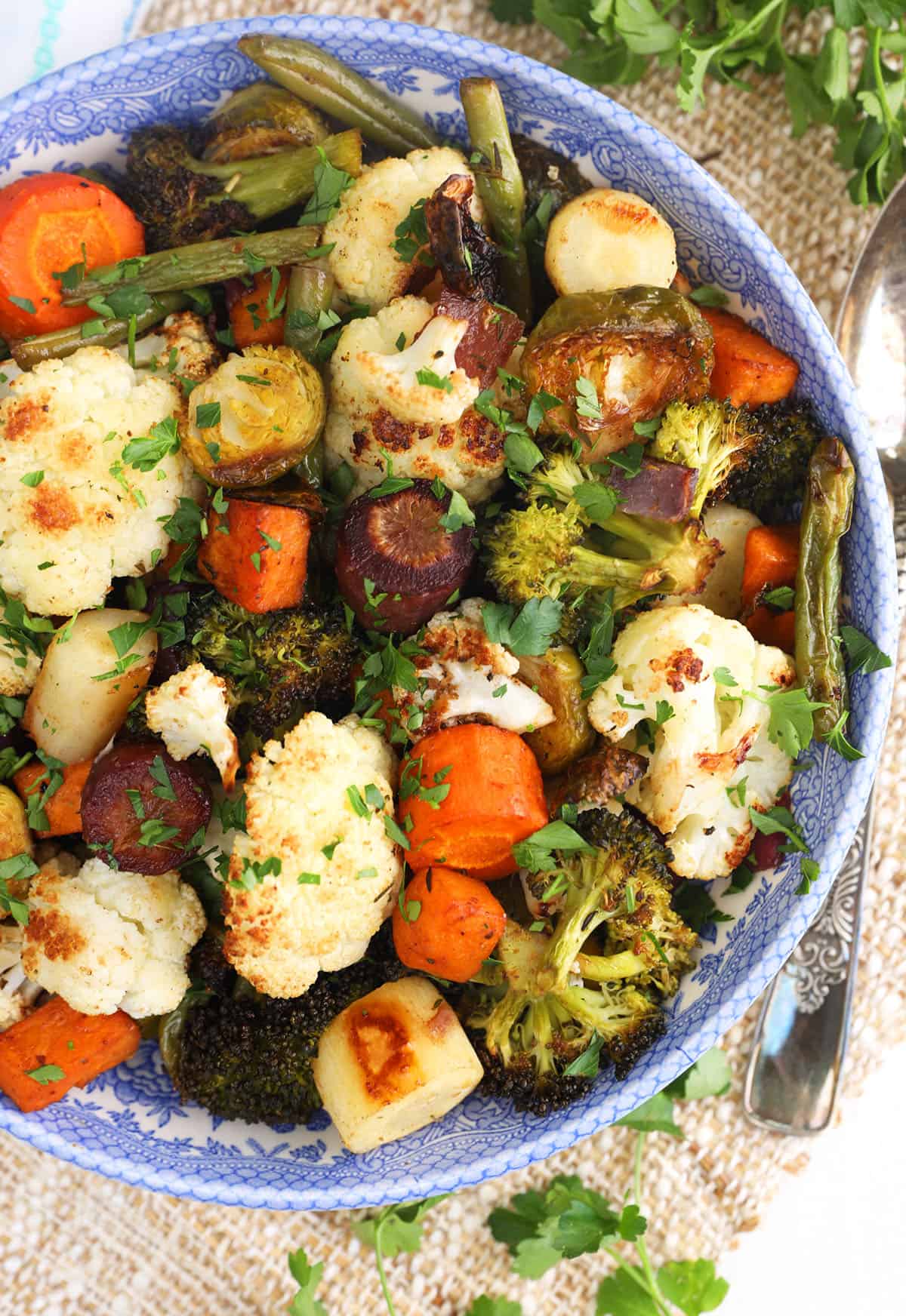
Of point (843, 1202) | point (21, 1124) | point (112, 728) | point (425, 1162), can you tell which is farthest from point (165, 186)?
point (843, 1202)

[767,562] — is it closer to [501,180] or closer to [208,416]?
[501,180]

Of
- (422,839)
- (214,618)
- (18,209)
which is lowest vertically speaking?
(422,839)

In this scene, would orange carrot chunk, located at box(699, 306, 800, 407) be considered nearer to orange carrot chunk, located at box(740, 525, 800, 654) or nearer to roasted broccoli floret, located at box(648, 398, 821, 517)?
roasted broccoli floret, located at box(648, 398, 821, 517)

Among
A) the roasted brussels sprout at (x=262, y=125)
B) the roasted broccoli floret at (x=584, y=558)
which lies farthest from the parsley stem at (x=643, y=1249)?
the roasted brussels sprout at (x=262, y=125)

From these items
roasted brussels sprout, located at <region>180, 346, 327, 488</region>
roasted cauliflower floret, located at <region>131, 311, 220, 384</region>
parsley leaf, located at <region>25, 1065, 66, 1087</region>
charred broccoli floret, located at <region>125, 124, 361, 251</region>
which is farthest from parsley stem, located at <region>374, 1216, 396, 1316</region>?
charred broccoli floret, located at <region>125, 124, 361, 251</region>

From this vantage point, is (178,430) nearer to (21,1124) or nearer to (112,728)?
(112,728)

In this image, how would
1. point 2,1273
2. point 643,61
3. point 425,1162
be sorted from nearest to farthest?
point 425,1162 < point 643,61 < point 2,1273
